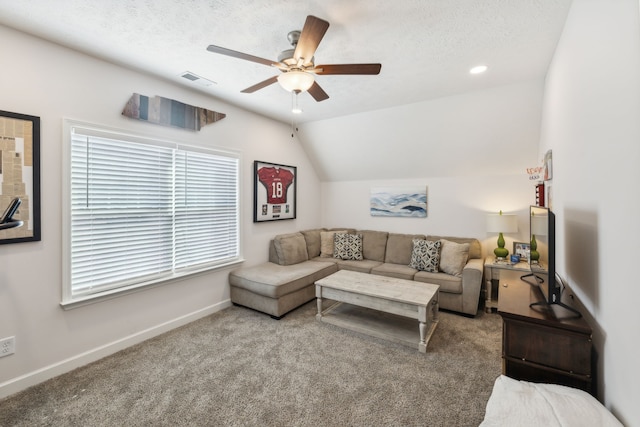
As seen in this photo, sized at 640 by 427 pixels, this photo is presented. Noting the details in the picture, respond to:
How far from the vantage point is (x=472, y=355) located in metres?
2.51

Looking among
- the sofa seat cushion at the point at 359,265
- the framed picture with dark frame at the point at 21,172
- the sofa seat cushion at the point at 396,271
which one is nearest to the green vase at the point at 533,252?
the sofa seat cushion at the point at 396,271

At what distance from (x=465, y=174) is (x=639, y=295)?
11.2 feet

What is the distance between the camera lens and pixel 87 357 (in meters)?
2.41

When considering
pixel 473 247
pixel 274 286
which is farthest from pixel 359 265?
pixel 473 247

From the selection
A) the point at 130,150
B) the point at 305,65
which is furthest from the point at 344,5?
the point at 130,150

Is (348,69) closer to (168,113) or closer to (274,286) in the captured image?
(168,113)

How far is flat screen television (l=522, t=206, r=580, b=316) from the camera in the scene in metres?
1.70

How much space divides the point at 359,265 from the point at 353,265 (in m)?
0.09

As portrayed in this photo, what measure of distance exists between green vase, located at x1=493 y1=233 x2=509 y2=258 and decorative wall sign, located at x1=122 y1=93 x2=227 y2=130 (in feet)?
13.0

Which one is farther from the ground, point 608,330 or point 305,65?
point 305,65

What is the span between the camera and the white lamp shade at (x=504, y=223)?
3.58 meters

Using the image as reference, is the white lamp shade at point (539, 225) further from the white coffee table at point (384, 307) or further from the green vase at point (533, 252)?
the white coffee table at point (384, 307)

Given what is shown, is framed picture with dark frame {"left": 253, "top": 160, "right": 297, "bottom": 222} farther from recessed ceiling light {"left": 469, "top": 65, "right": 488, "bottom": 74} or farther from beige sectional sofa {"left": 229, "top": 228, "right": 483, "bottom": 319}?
recessed ceiling light {"left": 469, "top": 65, "right": 488, "bottom": 74}

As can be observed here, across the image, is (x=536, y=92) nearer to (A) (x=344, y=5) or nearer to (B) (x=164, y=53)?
(A) (x=344, y=5)
